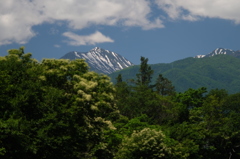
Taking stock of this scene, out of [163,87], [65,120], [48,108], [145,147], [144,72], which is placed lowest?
[145,147]

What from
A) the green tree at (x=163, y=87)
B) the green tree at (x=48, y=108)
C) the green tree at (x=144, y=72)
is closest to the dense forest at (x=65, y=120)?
the green tree at (x=48, y=108)

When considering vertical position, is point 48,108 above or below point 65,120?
above

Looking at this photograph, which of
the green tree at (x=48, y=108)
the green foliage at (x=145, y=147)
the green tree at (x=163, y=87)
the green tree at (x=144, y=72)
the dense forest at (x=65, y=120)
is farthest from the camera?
the green tree at (x=144, y=72)

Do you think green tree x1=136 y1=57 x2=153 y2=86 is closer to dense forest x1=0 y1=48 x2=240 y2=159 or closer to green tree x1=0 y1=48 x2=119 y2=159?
dense forest x1=0 y1=48 x2=240 y2=159

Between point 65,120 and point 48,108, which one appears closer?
point 48,108

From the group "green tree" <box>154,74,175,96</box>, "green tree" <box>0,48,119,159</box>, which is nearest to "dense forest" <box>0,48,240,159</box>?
"green tree" <box>0,48,119,159</box>

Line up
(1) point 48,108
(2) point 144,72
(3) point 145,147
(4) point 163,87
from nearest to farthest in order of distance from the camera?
(1) point 48,108
(3) point 145,147
(4) point 163,87
(2) point 144,72

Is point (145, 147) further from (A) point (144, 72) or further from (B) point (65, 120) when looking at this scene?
(A) point (144, 72)

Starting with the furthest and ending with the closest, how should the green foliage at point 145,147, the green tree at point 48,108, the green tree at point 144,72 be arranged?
the green tree at point 144,72 < the green foliage at point 145,147 < the green tree at point 48,108

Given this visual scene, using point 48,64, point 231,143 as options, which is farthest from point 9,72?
point 231,143

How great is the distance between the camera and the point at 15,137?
1958 centimetres

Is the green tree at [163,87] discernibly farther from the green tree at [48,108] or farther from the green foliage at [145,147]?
the green tree at [48,108]

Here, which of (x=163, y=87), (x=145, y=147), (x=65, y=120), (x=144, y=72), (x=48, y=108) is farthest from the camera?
(x=144, y=72)

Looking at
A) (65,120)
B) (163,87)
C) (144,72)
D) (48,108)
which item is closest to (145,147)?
(65,120)
